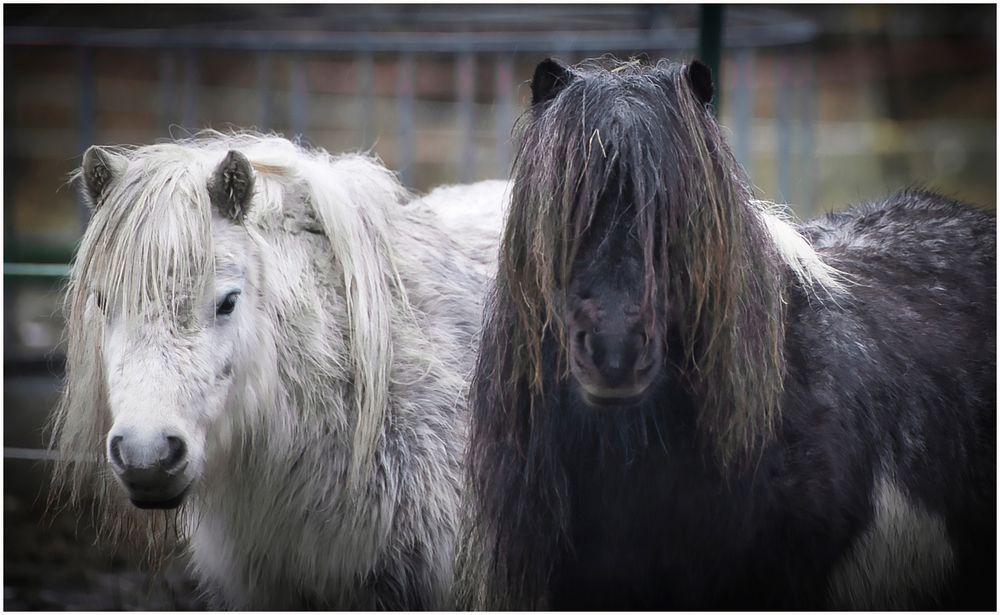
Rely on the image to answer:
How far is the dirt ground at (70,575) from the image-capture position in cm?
444

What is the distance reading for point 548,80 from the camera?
2146mm

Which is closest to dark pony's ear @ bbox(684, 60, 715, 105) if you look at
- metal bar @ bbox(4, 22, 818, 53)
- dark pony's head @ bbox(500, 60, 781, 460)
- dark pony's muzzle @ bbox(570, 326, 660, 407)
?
dark pony's head @ bbox(500, 60, 781, 460)

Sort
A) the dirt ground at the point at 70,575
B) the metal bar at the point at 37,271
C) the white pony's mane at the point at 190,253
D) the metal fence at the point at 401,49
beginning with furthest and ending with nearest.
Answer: the metal fence at the point at 401,49 < the dirt ground at the point at 70,575 < the metal bar at the point at 37,271 < the white pony's mane at the point at 190,253

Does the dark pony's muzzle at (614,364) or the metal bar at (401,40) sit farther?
the metal bar at (401,40)

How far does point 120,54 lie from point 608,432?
7.99 m

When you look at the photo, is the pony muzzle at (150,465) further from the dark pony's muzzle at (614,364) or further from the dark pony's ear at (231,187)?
the dark pony's muzzle at (614,364)

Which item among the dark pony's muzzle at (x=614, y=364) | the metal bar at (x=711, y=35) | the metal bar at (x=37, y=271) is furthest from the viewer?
the metal bar at (x=37, y=271)

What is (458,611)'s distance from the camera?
2.65 m

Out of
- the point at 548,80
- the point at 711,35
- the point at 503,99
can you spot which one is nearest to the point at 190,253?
the point at 548,80

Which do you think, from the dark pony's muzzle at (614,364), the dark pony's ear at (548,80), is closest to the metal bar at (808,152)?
the dark pony's ear at (548,80)

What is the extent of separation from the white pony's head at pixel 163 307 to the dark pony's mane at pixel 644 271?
2.19 ft

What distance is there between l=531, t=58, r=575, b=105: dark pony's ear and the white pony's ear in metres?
1.16

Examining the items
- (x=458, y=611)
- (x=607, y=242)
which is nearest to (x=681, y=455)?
(x=607, y=242)

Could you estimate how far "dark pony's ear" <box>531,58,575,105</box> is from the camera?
2.12m
